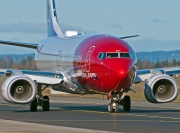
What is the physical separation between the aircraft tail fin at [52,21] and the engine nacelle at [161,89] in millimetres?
14325

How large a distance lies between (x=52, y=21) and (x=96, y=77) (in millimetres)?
19153

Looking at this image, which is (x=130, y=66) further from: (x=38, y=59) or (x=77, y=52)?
(x=38, y=59)

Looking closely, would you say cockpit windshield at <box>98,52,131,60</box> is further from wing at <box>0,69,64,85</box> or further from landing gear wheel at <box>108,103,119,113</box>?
wing at <box>0,69,64,85</box>

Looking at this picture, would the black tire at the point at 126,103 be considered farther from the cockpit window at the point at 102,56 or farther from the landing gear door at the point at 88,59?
the cockpit window at the point at 102,56

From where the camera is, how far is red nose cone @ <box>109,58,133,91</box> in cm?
3728

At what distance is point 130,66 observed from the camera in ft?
124

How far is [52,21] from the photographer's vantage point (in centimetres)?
5734

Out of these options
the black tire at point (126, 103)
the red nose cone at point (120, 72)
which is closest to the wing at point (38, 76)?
the black tire at point (126, 103)

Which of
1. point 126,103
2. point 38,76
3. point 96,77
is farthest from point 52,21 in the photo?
point 96,77

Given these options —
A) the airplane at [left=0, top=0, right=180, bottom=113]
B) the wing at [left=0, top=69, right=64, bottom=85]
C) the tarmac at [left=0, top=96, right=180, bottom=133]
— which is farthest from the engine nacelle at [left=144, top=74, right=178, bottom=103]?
the wing at [left=0, top=69, right=64, bottom=85]

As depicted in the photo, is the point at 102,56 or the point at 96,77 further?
the point at 96,77

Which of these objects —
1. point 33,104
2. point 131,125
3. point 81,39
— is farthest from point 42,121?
point 81,39

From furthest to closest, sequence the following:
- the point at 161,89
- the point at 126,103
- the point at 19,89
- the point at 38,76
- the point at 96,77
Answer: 1. the point at 38,76
2. the point at 126,103
3. the point at 161,89
4. the point at 19,89
5. the point at 96,77

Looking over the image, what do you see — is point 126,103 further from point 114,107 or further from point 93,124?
point 93,124
